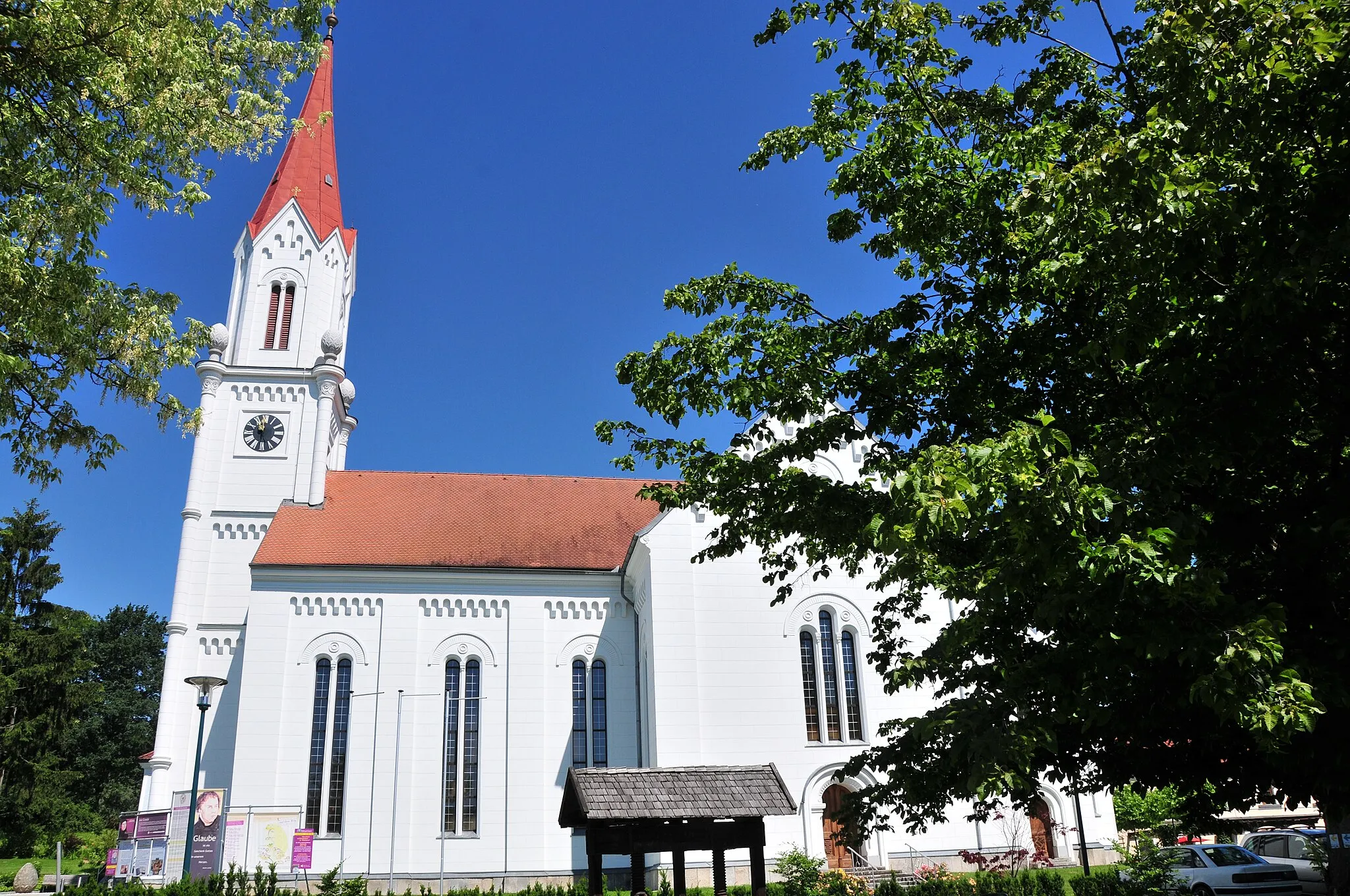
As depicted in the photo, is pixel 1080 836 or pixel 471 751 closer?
pixel 1080 836

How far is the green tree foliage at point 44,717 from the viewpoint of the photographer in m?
41.9

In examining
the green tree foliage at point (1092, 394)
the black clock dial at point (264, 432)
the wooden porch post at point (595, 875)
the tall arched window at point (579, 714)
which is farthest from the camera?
the black clock dial at point (264, 432)

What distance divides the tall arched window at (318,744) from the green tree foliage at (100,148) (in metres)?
15.8

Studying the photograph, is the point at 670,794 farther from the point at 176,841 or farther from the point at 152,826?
the point at 152,826

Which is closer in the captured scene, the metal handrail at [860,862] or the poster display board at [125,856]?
the poster display board at [125,856]

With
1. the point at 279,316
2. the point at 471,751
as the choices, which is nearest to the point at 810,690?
the point at 471,751

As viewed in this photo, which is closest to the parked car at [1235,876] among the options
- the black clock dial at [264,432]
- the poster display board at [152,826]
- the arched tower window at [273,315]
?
the poster display board at [152,826]

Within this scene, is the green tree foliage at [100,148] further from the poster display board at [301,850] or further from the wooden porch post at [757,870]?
the poster display board at [301,850]

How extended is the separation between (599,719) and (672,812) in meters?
17.6

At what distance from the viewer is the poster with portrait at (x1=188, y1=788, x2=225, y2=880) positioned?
20531 millimetres

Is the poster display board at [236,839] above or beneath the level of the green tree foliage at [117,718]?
beneath

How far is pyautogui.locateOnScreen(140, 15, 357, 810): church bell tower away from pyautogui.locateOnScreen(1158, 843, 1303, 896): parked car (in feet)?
80.1

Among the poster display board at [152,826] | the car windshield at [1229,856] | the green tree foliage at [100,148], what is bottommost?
the car windshield at [1229,856]

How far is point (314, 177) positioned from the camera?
37.9 meters
